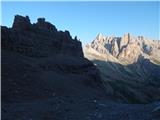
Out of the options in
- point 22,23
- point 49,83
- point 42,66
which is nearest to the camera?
point 49,83

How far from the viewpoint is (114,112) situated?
80.4ft

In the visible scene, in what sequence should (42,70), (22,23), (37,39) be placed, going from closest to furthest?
(42,70), (37,39), (22,23)

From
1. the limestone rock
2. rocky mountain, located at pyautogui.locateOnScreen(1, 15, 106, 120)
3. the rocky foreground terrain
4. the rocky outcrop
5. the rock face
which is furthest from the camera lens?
the limestone rock

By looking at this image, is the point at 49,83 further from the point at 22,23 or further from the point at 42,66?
the point at 22,23

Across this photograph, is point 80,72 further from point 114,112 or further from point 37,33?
point 114,112

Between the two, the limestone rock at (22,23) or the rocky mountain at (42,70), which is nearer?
the rocky mountain at (42,70)

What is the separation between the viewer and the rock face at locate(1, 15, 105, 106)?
46.9 m

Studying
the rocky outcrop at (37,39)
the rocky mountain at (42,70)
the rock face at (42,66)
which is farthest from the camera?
the rocky outcrop at (37,39)

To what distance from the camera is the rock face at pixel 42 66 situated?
46.9 meters

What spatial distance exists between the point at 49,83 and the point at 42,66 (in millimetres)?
20240

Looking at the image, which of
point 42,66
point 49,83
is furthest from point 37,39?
point 49,83

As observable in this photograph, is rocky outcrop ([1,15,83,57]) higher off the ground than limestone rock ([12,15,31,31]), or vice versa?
limestone rock ([12,15,31,31])

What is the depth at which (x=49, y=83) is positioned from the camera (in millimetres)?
53781

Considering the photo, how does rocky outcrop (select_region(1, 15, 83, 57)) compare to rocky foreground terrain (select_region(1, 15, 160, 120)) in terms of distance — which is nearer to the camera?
rocky foreground terrain (select_region(1, 15, 160, 120))
